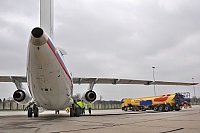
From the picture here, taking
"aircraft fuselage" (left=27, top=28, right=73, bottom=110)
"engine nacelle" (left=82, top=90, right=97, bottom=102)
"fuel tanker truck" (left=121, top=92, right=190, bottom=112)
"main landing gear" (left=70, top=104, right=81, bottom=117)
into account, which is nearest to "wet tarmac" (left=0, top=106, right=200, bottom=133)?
"aircraft fuselage" (left=27, top=28, right=73, bottom=110)

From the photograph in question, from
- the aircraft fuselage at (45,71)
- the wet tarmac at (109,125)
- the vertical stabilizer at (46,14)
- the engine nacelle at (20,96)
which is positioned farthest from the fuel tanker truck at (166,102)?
the vertical stabilizer at (46,14)

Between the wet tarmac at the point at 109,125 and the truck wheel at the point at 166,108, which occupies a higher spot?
the wet tarmac at the point at 109,125

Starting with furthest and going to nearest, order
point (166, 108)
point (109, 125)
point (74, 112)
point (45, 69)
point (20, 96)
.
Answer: point (166, 108) → point (74, 112) → point (20, 96) → point (45, 69) → point (109, 125)

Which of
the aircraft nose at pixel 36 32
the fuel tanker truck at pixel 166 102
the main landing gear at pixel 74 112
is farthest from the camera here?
the fuel tanker truck at pixel 166 102

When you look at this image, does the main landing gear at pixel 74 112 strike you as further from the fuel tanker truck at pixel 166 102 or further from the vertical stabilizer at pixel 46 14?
the fuel tanker truck at pixel 166 102

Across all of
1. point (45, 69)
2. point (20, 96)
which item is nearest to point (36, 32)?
point (45, 69)

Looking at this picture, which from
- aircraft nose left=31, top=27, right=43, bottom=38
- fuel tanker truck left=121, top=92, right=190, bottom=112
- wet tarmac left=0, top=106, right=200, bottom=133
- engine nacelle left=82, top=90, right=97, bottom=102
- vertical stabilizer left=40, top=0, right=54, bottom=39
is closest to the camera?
wet tarmac left=0, top=106, right=200, bottom=133

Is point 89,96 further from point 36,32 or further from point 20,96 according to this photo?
point 36,32

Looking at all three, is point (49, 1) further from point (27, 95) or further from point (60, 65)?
point (27, 95)

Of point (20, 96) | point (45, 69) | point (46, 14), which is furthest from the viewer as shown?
point (20, 96)

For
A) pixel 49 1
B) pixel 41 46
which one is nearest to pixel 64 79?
pixel 41 46

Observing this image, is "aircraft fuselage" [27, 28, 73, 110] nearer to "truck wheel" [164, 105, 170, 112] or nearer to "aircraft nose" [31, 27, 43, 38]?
"aircraft nose" [31, 27, 43, 38]

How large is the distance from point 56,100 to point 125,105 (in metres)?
22.6

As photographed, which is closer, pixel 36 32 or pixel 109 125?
pixel 109 125
